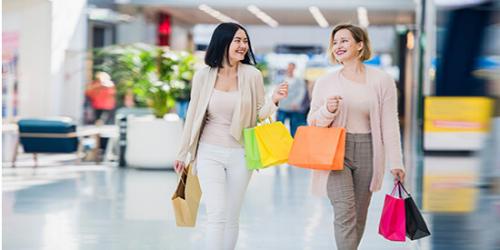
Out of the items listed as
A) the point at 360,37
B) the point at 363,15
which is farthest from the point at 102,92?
the point at 360,37

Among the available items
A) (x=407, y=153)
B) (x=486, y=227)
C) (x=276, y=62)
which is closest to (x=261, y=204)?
(x=486, y=227)

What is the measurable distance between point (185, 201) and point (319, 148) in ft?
3.23

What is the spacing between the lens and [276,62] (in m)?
44.8

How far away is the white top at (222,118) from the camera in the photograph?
559 centimetres

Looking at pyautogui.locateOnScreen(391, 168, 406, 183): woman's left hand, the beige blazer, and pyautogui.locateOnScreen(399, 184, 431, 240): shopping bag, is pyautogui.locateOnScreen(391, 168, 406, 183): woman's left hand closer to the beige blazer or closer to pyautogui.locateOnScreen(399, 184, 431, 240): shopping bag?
pyautogui.locateOnScreen(399, 184, 431, 240): shopping bag

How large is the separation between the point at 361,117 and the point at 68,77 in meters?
18.5

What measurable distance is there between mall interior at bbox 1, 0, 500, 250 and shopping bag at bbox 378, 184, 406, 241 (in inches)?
30.0

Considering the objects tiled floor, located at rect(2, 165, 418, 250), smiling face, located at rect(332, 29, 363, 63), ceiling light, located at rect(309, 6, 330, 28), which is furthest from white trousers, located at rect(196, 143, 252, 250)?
ceiling light, located at rect(309, 6, 330, 28)

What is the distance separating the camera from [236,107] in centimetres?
558

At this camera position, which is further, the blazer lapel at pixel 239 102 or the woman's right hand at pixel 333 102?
the blazer lapel at pixel 239 102

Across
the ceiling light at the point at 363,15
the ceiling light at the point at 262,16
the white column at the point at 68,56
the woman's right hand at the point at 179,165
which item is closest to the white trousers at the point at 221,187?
the woman's right hand at the point at 179,165

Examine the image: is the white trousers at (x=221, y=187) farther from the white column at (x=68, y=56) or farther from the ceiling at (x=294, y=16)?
the ceiling at (x=294, y=16)

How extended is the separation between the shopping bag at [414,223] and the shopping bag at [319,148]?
1.42ft

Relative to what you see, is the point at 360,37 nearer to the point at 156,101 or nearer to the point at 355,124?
the point at 355,124
